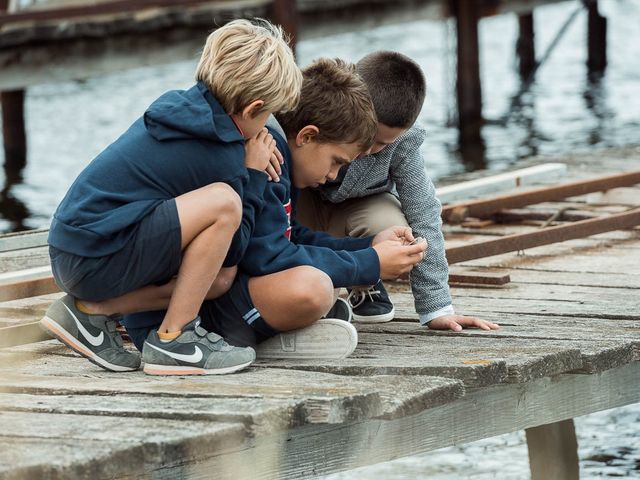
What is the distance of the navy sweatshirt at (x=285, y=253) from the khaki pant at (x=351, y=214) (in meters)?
0.41

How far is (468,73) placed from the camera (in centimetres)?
1444

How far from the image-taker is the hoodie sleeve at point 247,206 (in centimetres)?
333

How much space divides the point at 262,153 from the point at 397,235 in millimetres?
540

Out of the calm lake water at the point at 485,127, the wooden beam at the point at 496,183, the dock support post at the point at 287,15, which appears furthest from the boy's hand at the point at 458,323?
the dock support post at the point at 287,15

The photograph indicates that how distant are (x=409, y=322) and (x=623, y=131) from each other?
10629 millimetres

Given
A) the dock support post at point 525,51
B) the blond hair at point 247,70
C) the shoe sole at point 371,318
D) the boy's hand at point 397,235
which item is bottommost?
the dock support post at point 525,51

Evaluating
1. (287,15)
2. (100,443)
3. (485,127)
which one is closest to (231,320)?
(100,443)

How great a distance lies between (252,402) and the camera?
2.84 meters

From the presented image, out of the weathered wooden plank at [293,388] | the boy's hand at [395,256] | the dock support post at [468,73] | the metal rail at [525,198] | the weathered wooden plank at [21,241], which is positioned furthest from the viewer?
the dock support post at [468,73]

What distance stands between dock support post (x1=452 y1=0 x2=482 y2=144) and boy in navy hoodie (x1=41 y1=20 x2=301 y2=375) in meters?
10.9

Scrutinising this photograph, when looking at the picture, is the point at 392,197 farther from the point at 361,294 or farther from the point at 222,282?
the point at 222,282

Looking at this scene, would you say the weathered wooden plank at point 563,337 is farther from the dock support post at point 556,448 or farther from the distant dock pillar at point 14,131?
the distant dock pillar at point 14,131

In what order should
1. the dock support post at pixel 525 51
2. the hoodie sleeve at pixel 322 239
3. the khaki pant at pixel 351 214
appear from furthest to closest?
the dock support post at pixel 525 51 → the khaki pant at pixel 351 214 → the hoodie sleeve at pixel 322 239

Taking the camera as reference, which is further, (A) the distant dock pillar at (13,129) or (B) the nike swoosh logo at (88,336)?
(A) the distant dock pillar at (13,129)
